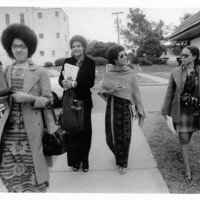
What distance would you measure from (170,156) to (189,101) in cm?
131

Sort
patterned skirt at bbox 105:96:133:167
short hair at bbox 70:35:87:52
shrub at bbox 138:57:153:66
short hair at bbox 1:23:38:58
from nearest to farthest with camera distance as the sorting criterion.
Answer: short hair at bbox 1:23:38:58 → short hair at bbox 70:35:87:52 → patterned skirt at bbox 105:96:133:167 → shrub at bbox 138:57:153:66

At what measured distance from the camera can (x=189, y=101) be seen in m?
3.10

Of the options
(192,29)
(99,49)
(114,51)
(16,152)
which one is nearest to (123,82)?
(114,51)

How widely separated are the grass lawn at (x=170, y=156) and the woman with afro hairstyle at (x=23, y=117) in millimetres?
1620

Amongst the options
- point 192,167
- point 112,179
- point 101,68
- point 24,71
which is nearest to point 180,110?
point 192,167

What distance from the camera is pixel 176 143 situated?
474 cm

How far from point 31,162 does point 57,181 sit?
42.3 inches

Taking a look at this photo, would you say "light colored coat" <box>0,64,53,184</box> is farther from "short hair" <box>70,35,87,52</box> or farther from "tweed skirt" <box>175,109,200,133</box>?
"tweed skirt" <box>175,109,200,133</box>

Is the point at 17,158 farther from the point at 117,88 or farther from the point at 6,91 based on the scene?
the point at 117,88

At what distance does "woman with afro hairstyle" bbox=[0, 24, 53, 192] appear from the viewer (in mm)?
2322

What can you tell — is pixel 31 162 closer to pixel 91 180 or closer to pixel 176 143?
→ pixel 91 180

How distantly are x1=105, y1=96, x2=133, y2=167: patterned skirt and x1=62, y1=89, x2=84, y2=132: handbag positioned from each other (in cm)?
49

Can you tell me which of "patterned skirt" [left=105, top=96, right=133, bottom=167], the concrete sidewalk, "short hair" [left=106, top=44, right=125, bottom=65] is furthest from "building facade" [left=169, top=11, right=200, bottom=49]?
the concrete sidewalk

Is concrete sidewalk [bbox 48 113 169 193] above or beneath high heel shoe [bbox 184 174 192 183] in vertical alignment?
beneath
